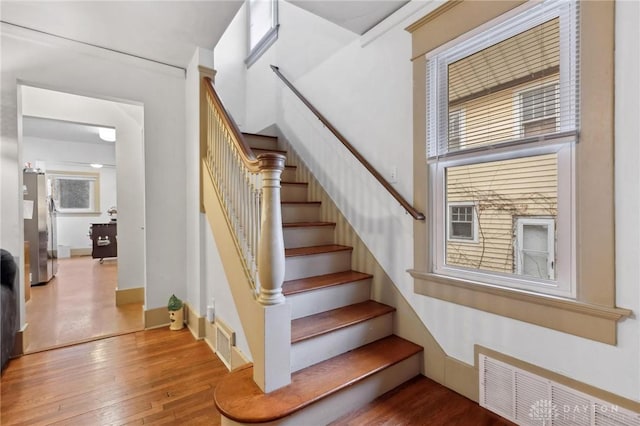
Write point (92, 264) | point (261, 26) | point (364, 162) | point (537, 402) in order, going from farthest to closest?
point (92, 264) < point (261, 26) < point (364, 162) < point (537, 402)

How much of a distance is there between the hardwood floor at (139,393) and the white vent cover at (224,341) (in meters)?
0.05

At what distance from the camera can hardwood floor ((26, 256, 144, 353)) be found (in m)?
2.74

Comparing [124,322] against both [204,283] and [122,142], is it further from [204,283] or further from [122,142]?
[122,142]

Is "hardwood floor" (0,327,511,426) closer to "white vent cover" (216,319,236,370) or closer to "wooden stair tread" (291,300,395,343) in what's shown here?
"white vent cover" (216,319,236,370)

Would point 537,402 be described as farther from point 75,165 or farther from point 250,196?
point 75,165

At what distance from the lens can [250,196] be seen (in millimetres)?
1775

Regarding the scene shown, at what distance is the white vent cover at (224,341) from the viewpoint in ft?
7.18

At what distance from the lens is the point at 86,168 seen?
7.59m

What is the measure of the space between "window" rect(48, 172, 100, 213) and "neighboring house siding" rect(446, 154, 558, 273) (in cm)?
901

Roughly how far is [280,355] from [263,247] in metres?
0.57

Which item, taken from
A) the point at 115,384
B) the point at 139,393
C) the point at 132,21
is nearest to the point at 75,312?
the point at 115,384

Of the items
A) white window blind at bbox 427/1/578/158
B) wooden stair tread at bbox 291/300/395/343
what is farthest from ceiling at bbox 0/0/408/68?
wooden stair tread at bbox 291/300/395/343

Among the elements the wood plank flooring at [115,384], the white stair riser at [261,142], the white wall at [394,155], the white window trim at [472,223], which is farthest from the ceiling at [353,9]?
the wood plank flooring at [115,384]

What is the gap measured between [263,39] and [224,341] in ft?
12.4
